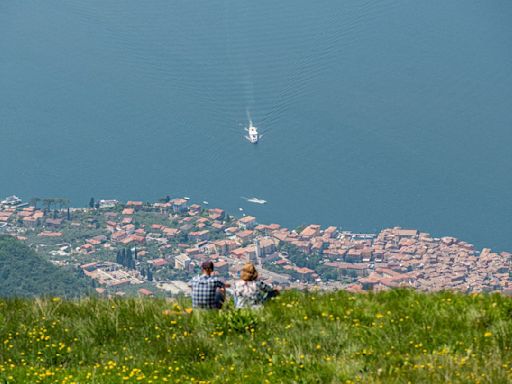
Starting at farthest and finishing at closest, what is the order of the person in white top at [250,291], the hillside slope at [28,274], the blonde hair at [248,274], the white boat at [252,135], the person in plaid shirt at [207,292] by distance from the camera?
the white boat at [252,135], the hillside slope at [28,274], the person in plaid shirt at [207,292], the blonde hair at [248,274], the person in white top at [250,291]

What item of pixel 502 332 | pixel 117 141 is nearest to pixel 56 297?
pixel 502 332

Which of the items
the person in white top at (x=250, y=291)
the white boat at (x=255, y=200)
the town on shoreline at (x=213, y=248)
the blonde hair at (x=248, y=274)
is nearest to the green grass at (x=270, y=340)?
the person in white top at (x=250, y=291)

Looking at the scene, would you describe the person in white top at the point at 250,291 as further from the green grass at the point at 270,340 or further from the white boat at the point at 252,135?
the white boat at the point at 252,135

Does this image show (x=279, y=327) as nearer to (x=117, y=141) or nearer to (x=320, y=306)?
(x=320, y=306)

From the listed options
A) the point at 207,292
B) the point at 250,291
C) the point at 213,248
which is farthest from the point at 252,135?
the point at 250,291

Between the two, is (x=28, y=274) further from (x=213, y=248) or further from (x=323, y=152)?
(x=323, y=152)

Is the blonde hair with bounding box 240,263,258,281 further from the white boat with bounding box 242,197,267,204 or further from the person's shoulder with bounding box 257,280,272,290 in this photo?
the white boat with bounding box 242,197,267,204
